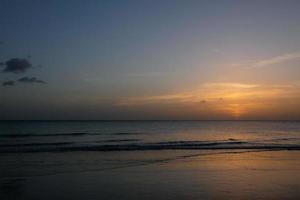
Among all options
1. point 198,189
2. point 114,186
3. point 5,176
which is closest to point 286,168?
point 198,189

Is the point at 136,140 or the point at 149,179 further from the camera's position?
the point at 136,140

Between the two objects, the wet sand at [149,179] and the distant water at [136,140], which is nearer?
the wet sand at [149,179]

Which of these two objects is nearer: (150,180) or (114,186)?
(114,186)

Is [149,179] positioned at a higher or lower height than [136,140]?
lower

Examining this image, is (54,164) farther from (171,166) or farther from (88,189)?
(88,189)

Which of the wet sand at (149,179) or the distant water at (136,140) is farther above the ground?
the distant water at (136,140)

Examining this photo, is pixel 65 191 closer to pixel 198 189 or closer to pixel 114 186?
pixel 114 186

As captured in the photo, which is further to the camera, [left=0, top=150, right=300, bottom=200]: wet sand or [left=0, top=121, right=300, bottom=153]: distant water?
[left=0, top=121, right=300, bottom=153]: distant water

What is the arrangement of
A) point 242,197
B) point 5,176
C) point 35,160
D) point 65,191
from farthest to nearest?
1. point 35,160
2. point 5,176
3. point 65,191
4. point 242,197

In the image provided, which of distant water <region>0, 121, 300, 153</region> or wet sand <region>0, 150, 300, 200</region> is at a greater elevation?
distant water <region>0, 121, 300, 153</region>

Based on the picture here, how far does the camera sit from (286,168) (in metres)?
20.7

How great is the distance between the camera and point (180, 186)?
1555cm

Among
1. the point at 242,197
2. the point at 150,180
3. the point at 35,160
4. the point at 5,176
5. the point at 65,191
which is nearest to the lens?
the point at 242,197

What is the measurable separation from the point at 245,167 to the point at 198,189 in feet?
22.2
